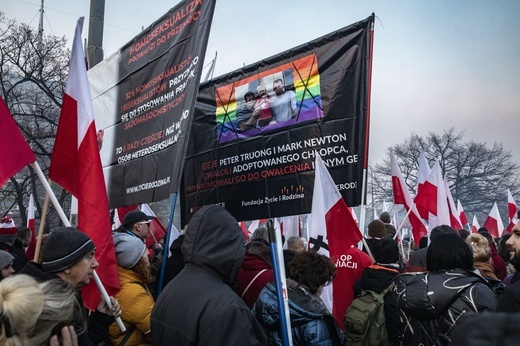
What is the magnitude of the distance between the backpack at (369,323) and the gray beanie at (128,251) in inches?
85.7

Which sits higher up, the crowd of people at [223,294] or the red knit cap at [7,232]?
the red knit cap at [7,232]

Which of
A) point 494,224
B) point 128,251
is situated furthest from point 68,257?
point 494,224

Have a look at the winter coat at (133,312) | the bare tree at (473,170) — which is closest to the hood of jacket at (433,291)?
the winter coat at (133,312)

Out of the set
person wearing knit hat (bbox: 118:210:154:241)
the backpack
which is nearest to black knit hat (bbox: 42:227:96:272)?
person wearing knit hat (bbox: 118:210:154:241)

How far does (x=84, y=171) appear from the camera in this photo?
14.0 ft

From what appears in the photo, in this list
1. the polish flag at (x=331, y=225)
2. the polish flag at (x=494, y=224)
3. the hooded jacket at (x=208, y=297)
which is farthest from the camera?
the polish flag at (x=494, y=224)

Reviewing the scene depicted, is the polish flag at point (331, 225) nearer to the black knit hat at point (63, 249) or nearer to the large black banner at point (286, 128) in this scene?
the large black banner at point (286, 128)

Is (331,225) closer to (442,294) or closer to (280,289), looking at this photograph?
(442,294)

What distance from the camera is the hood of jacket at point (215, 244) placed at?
269cm

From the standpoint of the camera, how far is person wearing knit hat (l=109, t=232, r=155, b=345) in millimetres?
3799

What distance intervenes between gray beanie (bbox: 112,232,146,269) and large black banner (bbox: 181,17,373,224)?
7.97 feet

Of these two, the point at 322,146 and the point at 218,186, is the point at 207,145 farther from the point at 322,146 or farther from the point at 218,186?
the point at 322,146

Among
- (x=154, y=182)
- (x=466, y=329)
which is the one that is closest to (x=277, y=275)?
(x=154, y=182)

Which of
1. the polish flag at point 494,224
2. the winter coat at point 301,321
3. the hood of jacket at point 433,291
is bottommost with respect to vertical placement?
the winter coat at point 301,321
